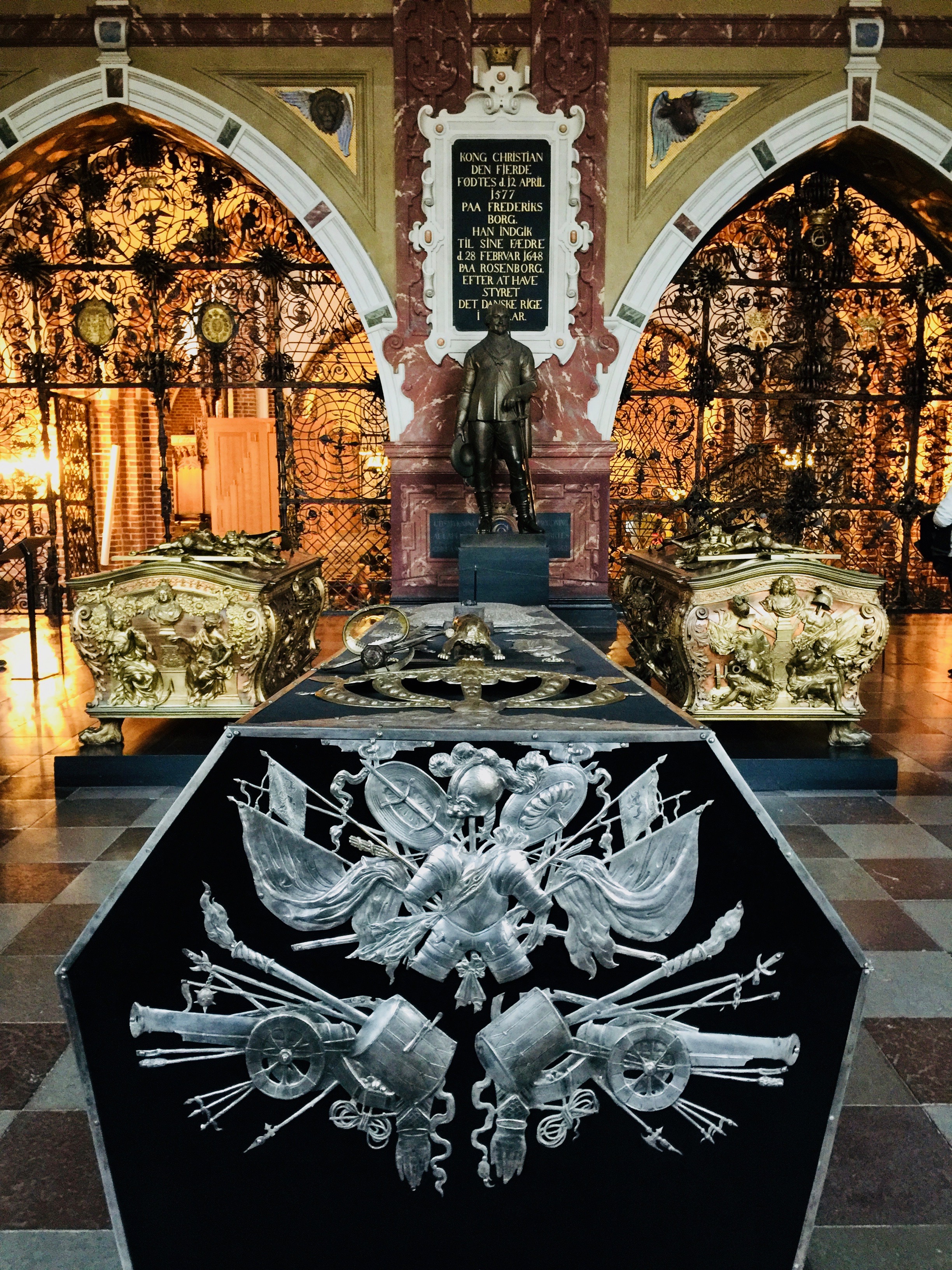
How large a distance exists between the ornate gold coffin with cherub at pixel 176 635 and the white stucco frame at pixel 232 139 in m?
3.89

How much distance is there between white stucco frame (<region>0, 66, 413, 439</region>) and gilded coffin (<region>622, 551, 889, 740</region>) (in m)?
4.29

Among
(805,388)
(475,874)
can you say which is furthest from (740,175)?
(475,874)

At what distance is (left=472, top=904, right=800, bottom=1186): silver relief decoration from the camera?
4.93 ft

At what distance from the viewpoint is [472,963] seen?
1514mm

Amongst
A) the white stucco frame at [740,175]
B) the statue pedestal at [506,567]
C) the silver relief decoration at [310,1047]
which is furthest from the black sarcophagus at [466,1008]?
the white stucco frame at [740,175]

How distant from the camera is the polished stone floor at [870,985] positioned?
5.59 feet

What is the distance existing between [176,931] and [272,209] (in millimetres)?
8402

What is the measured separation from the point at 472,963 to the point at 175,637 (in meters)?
2.96

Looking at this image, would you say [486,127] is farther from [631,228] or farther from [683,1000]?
[683,1000]

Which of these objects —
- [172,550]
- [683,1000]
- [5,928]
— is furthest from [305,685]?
[172,550]

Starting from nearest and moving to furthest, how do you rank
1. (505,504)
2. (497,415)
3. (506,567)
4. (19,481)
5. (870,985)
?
(870,985), (506,567), (497,415), (505,504), (19,481)

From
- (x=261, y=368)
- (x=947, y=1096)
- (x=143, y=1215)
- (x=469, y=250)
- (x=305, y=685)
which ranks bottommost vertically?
(x=947, y=1096)

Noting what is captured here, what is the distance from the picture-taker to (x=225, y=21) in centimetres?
738

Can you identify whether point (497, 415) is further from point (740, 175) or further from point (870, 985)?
point (870, 985)
